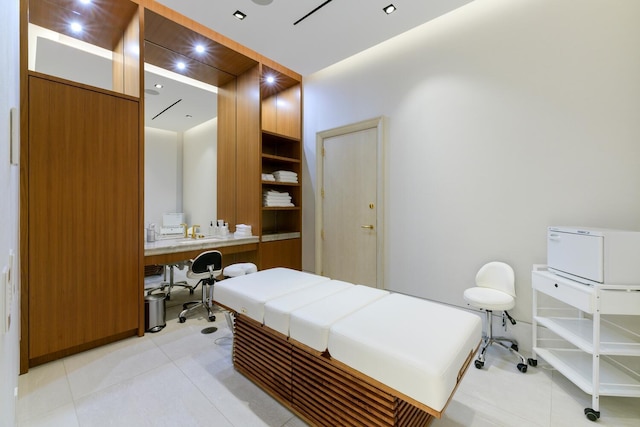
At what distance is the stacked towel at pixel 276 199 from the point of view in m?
4.05

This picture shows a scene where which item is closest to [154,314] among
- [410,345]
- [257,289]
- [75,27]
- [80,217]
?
[80,217]

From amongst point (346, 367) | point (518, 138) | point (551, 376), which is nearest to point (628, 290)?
point (551, 376)

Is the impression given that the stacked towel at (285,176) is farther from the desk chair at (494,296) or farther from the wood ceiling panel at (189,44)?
the desk chair at (494,296)

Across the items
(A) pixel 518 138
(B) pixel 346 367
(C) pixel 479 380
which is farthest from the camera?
(A) pixel 518 138

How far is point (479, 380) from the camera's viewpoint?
2098 mm

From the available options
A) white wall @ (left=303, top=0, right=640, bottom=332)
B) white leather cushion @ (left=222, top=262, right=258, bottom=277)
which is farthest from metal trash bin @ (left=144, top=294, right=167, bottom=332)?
white wall @ (left=303, top=0, right=640, bottom=332)

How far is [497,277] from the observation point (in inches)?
100

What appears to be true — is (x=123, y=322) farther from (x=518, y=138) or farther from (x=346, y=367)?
(x=518, y=138)

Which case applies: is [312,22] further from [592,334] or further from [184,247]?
[592,334]

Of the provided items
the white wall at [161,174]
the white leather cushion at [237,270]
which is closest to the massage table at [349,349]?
the white leather cushion at [237,270]

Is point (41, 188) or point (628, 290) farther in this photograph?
point (41, 188)

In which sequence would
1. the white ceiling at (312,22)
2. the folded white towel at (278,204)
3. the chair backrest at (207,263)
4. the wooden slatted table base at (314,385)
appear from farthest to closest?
the folded white towel at (278,204) < the chair backrest at (207,263) < the white ceiling at (312,22) < the wooden slatted table base at (314,385)

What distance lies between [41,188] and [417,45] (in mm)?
3867

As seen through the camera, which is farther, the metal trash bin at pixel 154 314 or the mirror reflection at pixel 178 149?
the mirror reflection at pixel 178 149
